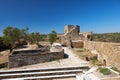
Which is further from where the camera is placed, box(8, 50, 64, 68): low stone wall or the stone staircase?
box(8, 50, 64, 68): low stone wall

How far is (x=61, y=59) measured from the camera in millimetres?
11492

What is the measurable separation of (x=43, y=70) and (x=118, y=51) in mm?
5500

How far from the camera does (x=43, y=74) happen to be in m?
7.93

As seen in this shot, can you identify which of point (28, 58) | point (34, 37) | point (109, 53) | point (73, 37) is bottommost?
point (28, 58)

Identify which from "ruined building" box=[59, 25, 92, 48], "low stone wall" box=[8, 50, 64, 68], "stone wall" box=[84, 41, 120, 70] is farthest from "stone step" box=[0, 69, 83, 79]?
"ruined building" box=[59, 25, 92, 48]

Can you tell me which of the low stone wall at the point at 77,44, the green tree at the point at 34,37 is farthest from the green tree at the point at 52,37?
the green tree at the point at 34,37

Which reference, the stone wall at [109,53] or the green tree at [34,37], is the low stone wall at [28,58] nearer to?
the stone wall at [109,53]

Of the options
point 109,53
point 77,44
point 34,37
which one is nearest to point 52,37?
point 77,44

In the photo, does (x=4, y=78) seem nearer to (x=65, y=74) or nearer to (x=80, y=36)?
(x=65, y=74)

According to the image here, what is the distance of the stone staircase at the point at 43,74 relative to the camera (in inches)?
302

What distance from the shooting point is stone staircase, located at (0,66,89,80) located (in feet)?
25.1

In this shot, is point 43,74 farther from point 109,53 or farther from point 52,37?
point 52,37

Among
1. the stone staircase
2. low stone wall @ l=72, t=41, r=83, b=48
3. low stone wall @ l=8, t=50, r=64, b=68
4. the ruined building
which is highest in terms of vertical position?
the ruined building

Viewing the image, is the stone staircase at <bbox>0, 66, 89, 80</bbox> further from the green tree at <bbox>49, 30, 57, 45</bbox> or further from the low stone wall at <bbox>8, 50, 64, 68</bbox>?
the green tree at <bbox>49, 30, 57, 45</bbox>
